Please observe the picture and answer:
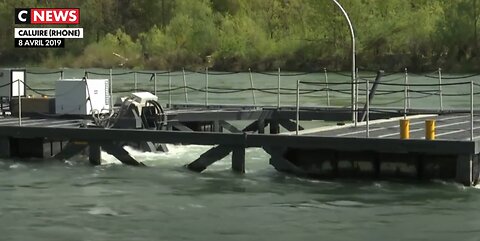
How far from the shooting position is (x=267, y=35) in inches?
4146

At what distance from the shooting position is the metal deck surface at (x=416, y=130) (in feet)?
72.7

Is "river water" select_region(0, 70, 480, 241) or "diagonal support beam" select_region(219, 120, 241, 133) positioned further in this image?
"diagonal support beam" select_region(219, 120, 241, 133)

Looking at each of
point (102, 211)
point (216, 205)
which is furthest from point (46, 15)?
point (102, 211)

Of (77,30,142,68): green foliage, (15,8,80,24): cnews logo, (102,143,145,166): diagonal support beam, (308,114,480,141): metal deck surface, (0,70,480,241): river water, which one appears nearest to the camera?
(0,70,480,241): river water

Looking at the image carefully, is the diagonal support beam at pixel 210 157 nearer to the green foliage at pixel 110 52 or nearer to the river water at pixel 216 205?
the river water at pixel 216 205

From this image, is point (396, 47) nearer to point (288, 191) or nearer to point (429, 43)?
point (429, 43)

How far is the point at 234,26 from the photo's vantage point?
106438mm

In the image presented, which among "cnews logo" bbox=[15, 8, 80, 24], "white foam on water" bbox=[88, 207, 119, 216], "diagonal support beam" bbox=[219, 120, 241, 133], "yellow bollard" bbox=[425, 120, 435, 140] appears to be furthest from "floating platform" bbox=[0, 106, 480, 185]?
"cnews logo" bbox=[15, 8, 80, 24]

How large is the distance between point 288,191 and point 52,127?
685 centimetres

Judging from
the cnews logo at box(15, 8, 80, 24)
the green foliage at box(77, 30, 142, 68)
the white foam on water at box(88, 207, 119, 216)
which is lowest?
the white foam on water at box(88, 207, 119, 216)

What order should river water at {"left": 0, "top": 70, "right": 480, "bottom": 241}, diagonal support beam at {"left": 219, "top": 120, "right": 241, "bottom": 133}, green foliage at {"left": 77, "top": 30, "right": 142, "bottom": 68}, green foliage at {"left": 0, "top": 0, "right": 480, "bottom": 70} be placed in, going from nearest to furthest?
river water at {"left": 0, "top": 70, "right": 480, "bottom": 241} < diagonal support beam at {"left": 219, "top": 120, "right": 241, "bottom": 133} < green foliage at {"left": 0, "top": 0, "right": 480, "bottom": 70} < green foliage at {"left": 77, "top": 30, "right": 142, "bottom": 68}

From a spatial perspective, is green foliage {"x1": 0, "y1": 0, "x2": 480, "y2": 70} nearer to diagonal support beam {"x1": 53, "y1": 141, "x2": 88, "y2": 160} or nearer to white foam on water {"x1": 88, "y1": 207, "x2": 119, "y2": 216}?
diagonal support beam {"x1": 53, "y1": 141, "x2": 88, "y2": 160}

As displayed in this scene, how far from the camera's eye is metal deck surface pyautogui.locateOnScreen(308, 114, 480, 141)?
22172 millimetres

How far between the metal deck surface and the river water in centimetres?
124
